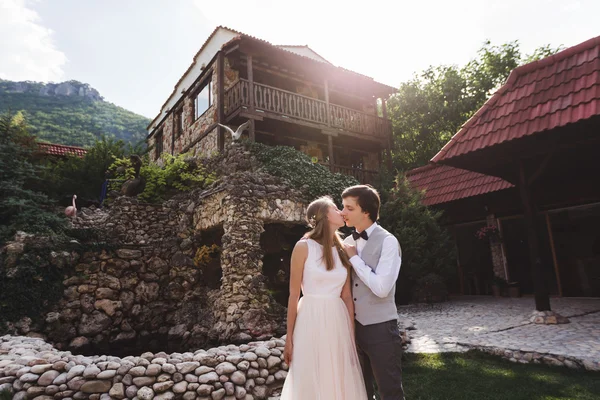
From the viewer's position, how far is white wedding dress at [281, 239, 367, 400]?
2.44 m

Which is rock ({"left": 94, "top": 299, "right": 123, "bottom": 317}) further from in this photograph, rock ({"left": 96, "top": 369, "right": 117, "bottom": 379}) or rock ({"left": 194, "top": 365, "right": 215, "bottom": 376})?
rock ({"left": 194, "top": 365, "right": 215, "bottom": 376})

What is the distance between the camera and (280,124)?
1419cm

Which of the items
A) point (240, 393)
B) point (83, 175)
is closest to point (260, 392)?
Answer: point (240, 393)

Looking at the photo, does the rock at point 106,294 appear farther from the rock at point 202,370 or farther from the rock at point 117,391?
the rock at point 202,370

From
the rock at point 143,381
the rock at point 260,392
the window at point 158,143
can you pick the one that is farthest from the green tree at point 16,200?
the window at point 158,143

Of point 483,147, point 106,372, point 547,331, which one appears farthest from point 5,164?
point 547,331

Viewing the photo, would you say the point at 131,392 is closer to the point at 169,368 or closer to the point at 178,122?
the point at 169,368

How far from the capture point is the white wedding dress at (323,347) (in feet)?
8.00

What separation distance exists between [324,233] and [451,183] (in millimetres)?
11433

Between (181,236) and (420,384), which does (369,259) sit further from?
(181,236)

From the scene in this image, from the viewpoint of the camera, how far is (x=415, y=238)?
31.9 ft

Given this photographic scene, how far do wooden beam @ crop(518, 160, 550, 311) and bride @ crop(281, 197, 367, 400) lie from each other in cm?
545

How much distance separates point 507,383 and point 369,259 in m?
2.83

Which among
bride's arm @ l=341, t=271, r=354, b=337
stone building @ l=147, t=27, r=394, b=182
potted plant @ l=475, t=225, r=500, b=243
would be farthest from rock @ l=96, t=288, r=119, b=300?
potted plant @ l=475, t=225, r=500, b=243
